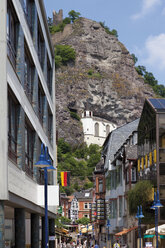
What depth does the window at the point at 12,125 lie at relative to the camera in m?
18.8

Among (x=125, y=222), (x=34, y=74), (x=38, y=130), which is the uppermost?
(x=34, y=74)

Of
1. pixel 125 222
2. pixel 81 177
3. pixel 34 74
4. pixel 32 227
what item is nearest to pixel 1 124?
pixel 34 74

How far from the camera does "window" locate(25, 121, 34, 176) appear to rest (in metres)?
23.9

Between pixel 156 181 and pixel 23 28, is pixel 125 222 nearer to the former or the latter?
pixel 156 181

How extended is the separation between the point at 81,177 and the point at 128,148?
14320 cm

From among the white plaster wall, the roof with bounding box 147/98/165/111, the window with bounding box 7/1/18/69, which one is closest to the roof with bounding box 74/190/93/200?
the roof with bounding box 147/98/165/111

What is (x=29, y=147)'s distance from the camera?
25.1 m

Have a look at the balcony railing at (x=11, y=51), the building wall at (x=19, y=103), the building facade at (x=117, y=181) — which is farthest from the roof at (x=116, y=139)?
the balcony railing at (x=11, y=51)

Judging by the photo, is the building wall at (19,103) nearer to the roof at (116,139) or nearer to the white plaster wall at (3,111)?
the white plaster wall at (3,111)

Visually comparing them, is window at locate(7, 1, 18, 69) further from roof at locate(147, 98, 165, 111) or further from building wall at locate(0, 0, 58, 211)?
roof at locate(147, 98, 165, 111)

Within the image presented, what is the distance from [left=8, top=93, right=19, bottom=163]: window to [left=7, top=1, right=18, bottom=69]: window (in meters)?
1.33

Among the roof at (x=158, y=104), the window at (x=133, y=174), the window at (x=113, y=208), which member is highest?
the roof at (x=158, y=104)

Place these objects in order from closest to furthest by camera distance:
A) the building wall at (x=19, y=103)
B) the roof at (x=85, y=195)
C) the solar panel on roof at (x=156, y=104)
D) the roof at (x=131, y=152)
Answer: the building wall at (x=19, y=103) < the solar panel on roof at (x=156, y=104) < the roof at (x=131, y=152) < the roof at (x=85, y=195)

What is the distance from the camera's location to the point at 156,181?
1463 inches
